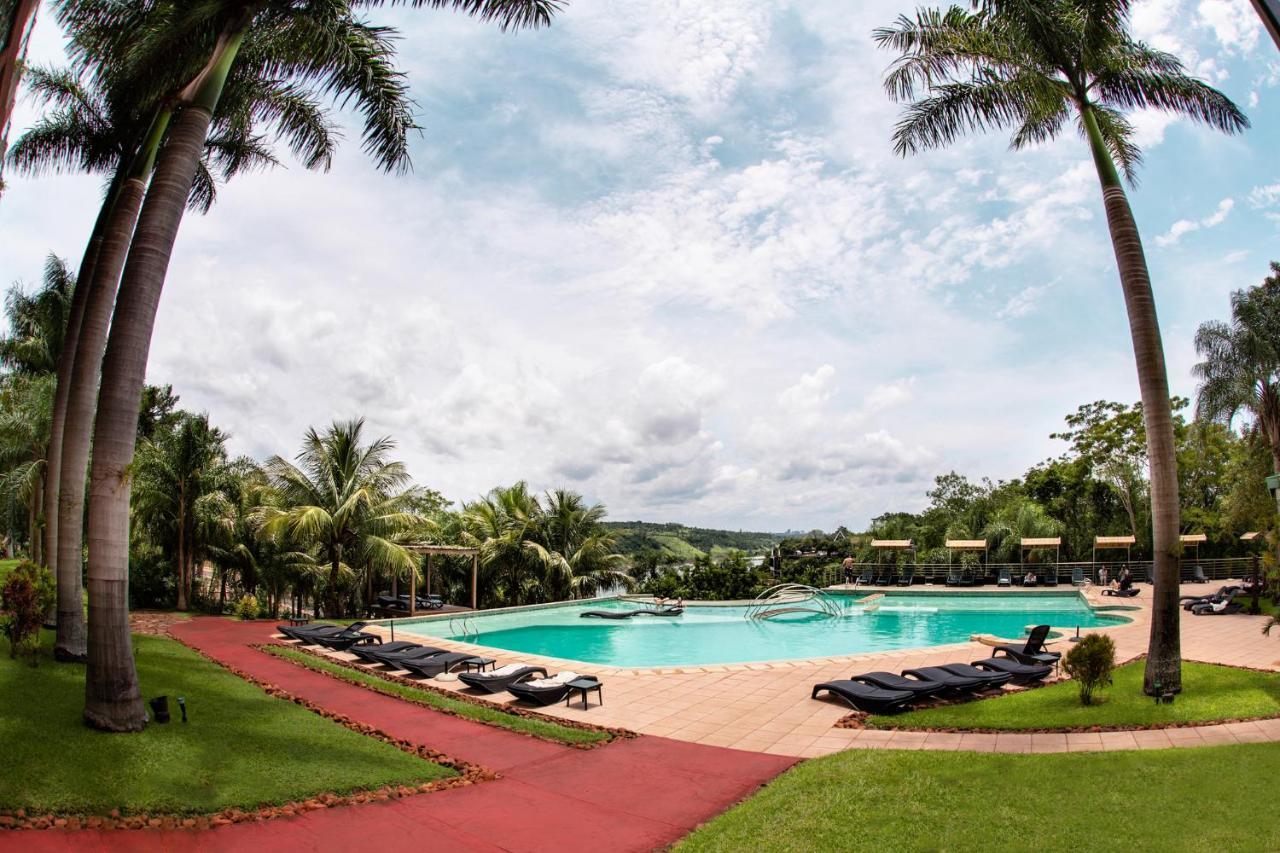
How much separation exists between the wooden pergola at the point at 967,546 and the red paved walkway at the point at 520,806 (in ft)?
93.9

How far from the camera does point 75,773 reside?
6.30 metres

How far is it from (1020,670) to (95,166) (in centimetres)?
1919

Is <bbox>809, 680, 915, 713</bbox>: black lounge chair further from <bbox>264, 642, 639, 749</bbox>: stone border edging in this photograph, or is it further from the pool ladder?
the pool ladder

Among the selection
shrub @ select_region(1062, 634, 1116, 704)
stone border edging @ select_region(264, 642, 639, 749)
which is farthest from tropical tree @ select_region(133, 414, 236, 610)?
shrub @ select_region(1062, 634, 1116, 704)

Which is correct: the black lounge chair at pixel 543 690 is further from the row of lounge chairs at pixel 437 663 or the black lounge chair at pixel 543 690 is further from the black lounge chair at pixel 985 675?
the black lounge chair at pixel 985 675

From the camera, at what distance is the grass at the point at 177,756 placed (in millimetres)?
6062

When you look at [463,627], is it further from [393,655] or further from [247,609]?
[393,655]

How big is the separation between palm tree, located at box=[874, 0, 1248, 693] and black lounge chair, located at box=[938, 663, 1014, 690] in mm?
2064

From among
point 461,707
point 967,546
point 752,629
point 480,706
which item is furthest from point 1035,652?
point 967,546

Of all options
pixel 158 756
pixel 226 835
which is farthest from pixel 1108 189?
pixel 158 756

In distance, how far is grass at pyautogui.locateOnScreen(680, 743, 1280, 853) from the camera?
5.23 m

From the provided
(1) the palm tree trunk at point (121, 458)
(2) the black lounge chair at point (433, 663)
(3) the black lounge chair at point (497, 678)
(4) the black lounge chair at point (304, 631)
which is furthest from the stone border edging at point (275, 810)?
(4) the black lounge chair at point (304, 631)

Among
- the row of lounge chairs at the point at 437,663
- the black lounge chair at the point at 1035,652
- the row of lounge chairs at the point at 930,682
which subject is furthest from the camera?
the black lounge chair at the point at 1035,652

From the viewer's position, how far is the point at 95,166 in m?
13.7
